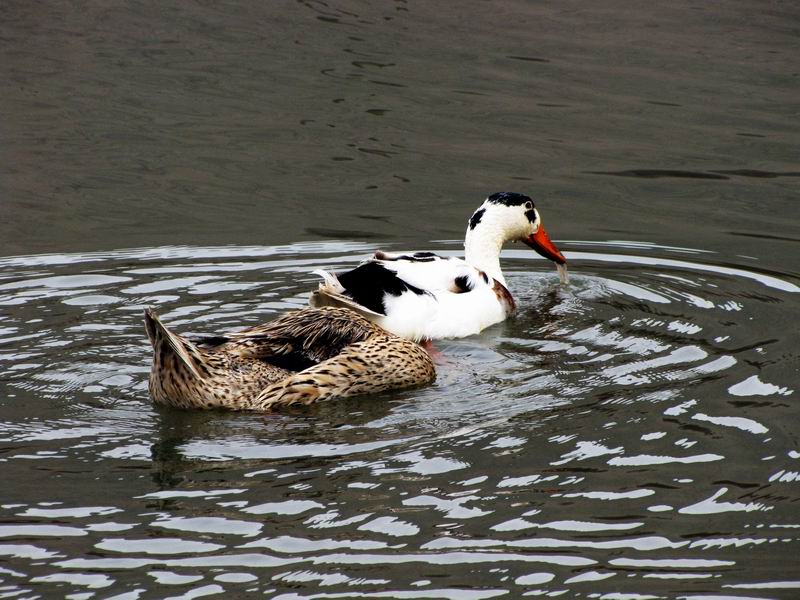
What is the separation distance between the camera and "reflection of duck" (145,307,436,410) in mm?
7641

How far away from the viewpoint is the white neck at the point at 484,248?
11.1 m

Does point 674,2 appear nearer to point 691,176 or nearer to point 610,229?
point 691,176

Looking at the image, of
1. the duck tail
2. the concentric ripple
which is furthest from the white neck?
the duck tail

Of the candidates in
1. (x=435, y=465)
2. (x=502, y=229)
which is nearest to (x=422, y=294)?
(x=502, y=229)

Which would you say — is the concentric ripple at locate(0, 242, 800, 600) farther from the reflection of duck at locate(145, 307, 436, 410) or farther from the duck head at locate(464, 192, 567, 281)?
the duck head at locate(464, 192, 567, 281)

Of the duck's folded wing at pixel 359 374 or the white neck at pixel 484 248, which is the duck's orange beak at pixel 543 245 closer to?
the white neck at pixel 484 248

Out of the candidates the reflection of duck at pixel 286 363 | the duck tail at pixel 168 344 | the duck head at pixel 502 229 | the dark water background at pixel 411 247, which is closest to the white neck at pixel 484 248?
the duck head at pixel 502 229

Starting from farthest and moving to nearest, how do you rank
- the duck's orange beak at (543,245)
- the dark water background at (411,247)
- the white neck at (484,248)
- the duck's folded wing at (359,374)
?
the duck's orange beak at (543,245) → the white neck at (484,248) → the duck's folded wing at (359,374) → the dark water background at (411,247)

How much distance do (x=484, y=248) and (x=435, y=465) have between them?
4540mm

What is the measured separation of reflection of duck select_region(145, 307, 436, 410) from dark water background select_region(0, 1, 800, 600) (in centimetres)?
18

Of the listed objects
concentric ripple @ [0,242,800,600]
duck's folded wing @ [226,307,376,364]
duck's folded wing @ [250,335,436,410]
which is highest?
duck's folded wing @ [226,307,376,364]

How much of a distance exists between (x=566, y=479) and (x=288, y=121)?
10.4m

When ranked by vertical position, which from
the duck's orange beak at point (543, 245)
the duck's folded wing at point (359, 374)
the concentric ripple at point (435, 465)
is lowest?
the concentric ripple at point (435, 465)

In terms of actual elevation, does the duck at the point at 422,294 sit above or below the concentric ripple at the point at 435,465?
above
